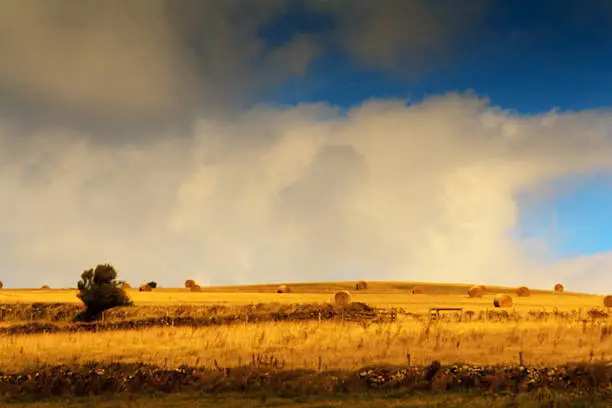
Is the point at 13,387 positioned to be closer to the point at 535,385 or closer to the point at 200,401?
the point at 200,401

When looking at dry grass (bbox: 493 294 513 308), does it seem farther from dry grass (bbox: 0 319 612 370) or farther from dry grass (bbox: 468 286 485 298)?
dry grass (bbox: 0 319 612 370)

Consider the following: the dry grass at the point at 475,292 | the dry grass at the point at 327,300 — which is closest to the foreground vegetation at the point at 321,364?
the dry grass at the point at 327,300

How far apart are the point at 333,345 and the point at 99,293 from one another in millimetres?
27373

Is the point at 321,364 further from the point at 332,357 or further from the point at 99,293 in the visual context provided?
the point at 99,293

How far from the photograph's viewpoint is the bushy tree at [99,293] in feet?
161

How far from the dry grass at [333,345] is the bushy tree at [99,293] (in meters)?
15.2

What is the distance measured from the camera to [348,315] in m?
44.7

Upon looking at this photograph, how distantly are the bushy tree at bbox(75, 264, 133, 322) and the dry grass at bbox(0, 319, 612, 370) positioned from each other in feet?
49.9


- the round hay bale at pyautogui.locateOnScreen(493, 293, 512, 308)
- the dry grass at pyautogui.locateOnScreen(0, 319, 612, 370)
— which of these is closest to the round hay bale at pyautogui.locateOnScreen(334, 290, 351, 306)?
the round hay bale at pyautogui.locateOnScreen(493, 293, 512, 308)

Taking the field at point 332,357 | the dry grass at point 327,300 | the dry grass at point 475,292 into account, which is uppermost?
the dry grass at point 475,292

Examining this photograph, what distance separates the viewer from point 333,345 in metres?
27.5

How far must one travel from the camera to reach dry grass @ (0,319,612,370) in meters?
24.4

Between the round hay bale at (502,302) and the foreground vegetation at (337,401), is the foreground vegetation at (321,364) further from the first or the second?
the round hay bale at (502,302)

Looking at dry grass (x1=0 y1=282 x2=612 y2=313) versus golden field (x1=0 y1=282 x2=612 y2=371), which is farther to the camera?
dry grass (x1=0 y1=282 x2=612 y2=313)
